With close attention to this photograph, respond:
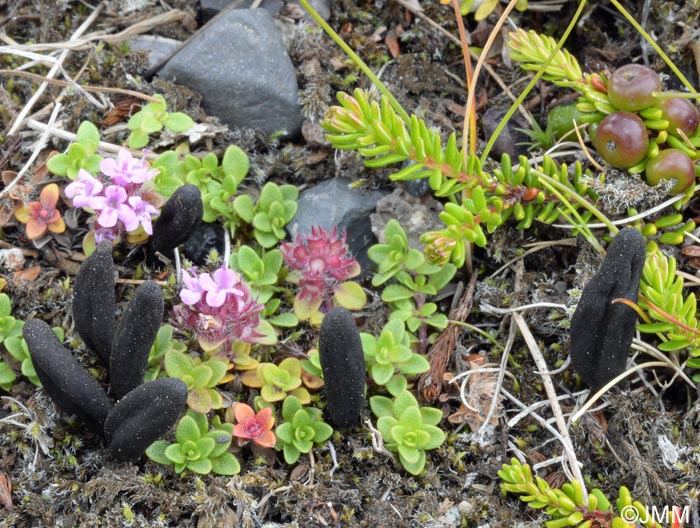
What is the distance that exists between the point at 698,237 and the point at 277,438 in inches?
73.4

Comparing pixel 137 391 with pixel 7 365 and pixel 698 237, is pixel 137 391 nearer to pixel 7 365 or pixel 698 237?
pixel 7 365

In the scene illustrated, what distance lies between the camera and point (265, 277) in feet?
10.3

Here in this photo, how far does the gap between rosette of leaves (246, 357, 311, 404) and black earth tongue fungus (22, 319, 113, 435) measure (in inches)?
22.1

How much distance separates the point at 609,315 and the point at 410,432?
0.81 metres

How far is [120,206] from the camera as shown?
3004mm

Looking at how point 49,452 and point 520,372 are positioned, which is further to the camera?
point 520,372

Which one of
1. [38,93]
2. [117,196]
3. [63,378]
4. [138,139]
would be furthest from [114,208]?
[38,93]

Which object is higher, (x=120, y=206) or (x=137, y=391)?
(x=120, y=206)

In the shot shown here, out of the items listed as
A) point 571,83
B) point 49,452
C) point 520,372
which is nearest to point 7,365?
point 49,452

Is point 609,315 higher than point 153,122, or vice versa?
point 609,315

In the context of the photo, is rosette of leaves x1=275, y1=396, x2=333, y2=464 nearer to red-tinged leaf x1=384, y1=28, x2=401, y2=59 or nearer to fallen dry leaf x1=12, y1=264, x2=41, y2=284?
fallen dry leaf x1=12, y1=264, x2=41, y2=284

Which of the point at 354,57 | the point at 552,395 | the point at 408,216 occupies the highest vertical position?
the point at 354,57

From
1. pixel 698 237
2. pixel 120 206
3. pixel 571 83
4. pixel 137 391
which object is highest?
pixel 571 83

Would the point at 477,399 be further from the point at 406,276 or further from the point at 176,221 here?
the point at 176,221
